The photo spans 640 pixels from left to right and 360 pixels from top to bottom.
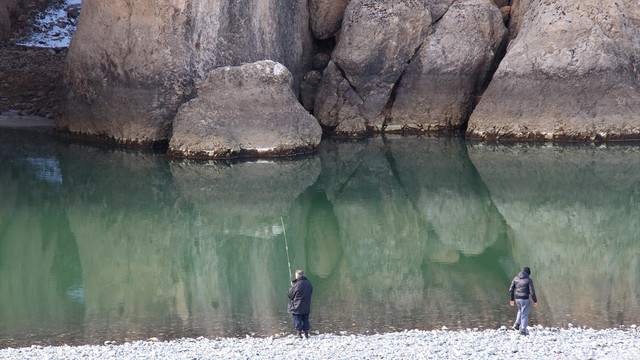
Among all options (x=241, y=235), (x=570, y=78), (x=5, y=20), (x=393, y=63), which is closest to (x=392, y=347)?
(x=241, y=235)

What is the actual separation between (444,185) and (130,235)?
8002 millimetres

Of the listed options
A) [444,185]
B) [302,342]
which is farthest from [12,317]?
[444,185]

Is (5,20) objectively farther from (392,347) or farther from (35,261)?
(392,347)

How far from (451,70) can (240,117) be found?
8818mm

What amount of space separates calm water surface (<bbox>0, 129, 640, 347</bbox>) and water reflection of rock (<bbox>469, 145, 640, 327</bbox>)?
0.15 ft

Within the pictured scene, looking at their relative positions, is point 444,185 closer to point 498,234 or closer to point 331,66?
point 498,234

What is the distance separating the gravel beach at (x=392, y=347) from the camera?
840 centimetres

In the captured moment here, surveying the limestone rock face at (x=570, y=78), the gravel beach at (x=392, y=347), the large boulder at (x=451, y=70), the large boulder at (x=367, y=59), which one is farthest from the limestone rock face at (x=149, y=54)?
the gravel beach at (x=392, y=347)

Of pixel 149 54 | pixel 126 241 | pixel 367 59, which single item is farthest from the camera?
pixel 367 59

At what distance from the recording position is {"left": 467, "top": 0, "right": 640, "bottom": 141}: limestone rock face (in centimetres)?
2398

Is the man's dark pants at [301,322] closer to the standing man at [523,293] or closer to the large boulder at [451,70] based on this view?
the standing man at [523,293]

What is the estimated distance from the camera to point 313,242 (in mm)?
14031

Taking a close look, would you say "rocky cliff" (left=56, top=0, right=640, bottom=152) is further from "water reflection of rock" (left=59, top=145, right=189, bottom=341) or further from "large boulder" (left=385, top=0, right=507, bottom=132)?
"water reflection of rock" (left=59, top=145, right=189, bottom=341)

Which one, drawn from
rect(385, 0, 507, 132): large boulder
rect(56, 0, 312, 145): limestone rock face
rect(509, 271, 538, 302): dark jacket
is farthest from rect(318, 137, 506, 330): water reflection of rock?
rect(56, 0, 312, 145): limestone rock face
